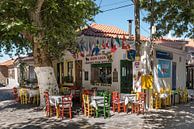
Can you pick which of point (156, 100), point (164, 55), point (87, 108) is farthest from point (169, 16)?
point (87, 108)

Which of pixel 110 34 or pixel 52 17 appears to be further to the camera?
pixel 110 34

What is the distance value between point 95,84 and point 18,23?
7695 millimetres

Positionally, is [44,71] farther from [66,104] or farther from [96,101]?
[96,101]

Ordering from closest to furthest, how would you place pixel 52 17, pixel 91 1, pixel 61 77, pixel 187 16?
pixel 91 1, pixel 52 17, pixel 187 16, pixel 61 77

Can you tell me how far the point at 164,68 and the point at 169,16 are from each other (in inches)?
103

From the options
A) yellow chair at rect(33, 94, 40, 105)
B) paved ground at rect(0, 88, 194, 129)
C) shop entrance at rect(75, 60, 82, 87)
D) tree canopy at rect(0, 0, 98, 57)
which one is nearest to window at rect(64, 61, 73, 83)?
shop entrance at rect(75, 60, 82, 87)

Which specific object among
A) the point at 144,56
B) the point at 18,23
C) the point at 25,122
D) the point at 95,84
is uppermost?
the point at 18,23

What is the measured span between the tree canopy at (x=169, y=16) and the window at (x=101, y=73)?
332 cm

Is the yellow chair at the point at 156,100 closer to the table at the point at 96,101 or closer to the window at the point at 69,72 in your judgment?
the table at the point at 96,101

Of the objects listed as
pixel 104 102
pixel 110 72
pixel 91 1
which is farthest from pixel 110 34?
pixel 104 102

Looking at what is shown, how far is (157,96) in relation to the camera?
47.9 ft

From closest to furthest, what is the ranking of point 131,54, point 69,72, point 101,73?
point 131,54, point 101,73, point 69,72

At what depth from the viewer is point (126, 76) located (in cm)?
1638

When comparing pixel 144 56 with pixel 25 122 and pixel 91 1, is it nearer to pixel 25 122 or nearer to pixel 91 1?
pixel 91 1
